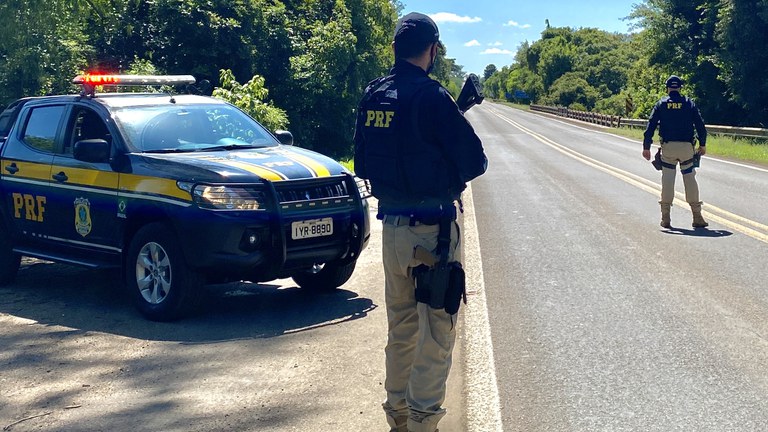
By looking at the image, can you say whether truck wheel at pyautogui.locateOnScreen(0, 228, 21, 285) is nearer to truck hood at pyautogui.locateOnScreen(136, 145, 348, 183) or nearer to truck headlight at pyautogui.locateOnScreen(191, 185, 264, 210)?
truck hood at pyautogui.locateOnScreen(136, 145, 348, 183)

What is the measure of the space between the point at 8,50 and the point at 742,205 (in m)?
12.6

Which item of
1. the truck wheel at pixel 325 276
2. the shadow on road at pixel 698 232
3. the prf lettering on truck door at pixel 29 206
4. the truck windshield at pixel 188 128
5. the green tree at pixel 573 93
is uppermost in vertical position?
the truck windshield at pixel 188 128

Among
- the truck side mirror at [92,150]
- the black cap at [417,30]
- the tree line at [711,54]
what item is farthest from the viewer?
the tree line at [711,54]

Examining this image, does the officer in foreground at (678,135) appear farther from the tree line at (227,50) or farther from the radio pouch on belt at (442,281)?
the tree line at (227,50)

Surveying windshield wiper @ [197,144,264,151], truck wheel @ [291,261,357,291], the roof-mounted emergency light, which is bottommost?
truck wheel @ [291,261,357,291]

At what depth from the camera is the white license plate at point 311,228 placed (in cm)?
712

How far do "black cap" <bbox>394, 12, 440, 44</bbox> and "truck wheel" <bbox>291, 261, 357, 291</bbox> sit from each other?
3737mm

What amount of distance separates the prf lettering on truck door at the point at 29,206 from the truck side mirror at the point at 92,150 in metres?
0.97

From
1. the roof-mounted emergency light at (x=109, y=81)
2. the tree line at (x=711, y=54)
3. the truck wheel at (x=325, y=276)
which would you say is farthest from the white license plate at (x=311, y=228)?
the tree line at (x=711, y=54)

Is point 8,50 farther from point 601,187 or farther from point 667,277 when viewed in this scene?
point 667,277

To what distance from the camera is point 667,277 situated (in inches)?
329

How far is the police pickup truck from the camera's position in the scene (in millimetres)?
6961

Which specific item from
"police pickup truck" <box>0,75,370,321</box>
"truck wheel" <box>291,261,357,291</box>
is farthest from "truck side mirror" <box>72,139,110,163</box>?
"truck wheel" <box>291,261,357,291</box>

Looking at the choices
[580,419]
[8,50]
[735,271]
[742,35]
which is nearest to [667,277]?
[735,271]
